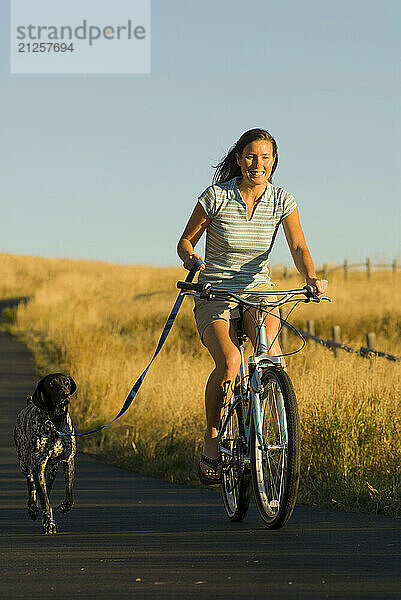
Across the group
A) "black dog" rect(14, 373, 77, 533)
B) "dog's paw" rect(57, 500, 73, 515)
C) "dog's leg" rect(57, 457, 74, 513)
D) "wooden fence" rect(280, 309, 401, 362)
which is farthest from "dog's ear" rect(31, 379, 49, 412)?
"wooden fence" rect(280, 309, 401, 362)

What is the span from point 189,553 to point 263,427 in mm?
862

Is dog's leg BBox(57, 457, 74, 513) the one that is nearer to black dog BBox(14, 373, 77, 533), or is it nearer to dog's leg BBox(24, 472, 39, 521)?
black dog BBox(14, 373, 77, 533)

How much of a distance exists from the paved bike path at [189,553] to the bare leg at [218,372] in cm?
50

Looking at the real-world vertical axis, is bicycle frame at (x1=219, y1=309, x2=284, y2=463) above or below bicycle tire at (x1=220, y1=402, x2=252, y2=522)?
above

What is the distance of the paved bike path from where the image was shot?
187 inches

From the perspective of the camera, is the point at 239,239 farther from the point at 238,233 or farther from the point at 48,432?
the point at 48,432

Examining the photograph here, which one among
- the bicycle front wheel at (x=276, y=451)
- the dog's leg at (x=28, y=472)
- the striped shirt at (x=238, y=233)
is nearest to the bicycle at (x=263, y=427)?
the bicycle front wheel at (x=276, y=451)

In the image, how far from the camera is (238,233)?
644 cm

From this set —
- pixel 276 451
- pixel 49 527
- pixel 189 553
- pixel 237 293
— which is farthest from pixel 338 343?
pixel 189 553

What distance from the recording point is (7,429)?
13.2 meters

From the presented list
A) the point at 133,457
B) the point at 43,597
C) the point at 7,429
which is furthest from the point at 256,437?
the point at 7,429

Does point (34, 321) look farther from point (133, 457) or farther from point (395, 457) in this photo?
point (395, 457)

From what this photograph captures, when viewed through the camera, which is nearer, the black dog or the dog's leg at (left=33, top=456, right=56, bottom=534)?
the dog's leg at (left=33, top=456, right=56, bottom=534)

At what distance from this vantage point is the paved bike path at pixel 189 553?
4.75 metres
